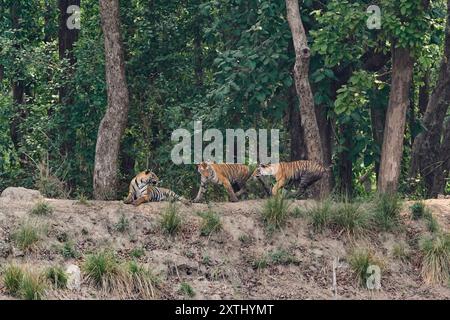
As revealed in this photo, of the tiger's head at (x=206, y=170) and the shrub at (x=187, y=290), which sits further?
the tiger's head at (x=206, y=170)

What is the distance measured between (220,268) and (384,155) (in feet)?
12.1

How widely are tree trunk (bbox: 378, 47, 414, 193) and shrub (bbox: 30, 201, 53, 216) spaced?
5185 millimetres

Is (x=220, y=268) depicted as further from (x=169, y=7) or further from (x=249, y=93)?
(x=169, y=7)

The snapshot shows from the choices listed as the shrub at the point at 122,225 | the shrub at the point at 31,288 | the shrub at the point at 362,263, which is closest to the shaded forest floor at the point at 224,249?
the shrub at the point at 122,225

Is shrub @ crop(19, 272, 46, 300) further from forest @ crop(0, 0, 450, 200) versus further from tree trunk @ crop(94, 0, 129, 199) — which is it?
tree trunk @ crop(94, 0, 129, 199)

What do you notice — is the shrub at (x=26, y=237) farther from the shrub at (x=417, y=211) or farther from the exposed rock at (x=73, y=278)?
the shrub at (x=417, y=211)

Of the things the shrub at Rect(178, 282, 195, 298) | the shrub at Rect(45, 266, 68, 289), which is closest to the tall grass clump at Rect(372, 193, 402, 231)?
the shrub at Rect(178, 282, 195, 298)

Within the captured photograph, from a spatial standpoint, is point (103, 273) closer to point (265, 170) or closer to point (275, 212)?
point (275, 212)

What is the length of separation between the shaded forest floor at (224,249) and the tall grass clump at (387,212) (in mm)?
140

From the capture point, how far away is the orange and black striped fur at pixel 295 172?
21094mm
